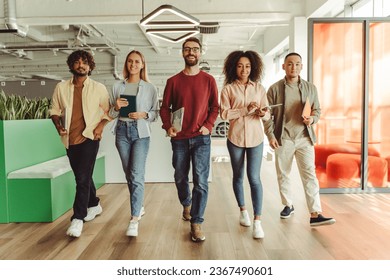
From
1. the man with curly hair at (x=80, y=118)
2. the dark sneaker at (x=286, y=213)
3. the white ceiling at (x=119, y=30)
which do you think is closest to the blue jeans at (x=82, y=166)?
the man with curly hair at (x=80, y=118)

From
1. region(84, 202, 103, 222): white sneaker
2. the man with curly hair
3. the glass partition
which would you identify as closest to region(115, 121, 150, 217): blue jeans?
the man with curly hair

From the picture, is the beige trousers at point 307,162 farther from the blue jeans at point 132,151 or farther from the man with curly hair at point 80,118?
the man with curly hair at point 80,118

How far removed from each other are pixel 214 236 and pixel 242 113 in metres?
0.86

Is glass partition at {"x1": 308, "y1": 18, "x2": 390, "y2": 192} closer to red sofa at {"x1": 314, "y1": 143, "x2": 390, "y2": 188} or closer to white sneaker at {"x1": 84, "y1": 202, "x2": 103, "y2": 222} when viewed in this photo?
red sofa at {"x1": 314, "y1": 143, "x2": 390, "y2": 188}

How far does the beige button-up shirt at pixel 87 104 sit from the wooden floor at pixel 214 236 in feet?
2.28

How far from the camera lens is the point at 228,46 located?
10.7 meters

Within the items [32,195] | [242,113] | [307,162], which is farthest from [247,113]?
[32,195]

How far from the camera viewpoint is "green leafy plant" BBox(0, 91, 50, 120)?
10.4ft

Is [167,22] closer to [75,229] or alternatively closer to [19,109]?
[19,109]

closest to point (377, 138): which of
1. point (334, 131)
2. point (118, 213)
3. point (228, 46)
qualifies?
point (334, 131)

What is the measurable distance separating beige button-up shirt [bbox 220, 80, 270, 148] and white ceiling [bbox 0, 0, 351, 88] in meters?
2.48

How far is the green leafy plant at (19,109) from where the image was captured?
317cm

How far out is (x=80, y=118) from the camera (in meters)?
2.69

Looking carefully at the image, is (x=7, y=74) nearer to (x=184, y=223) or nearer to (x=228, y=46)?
(x=228, y=46)
